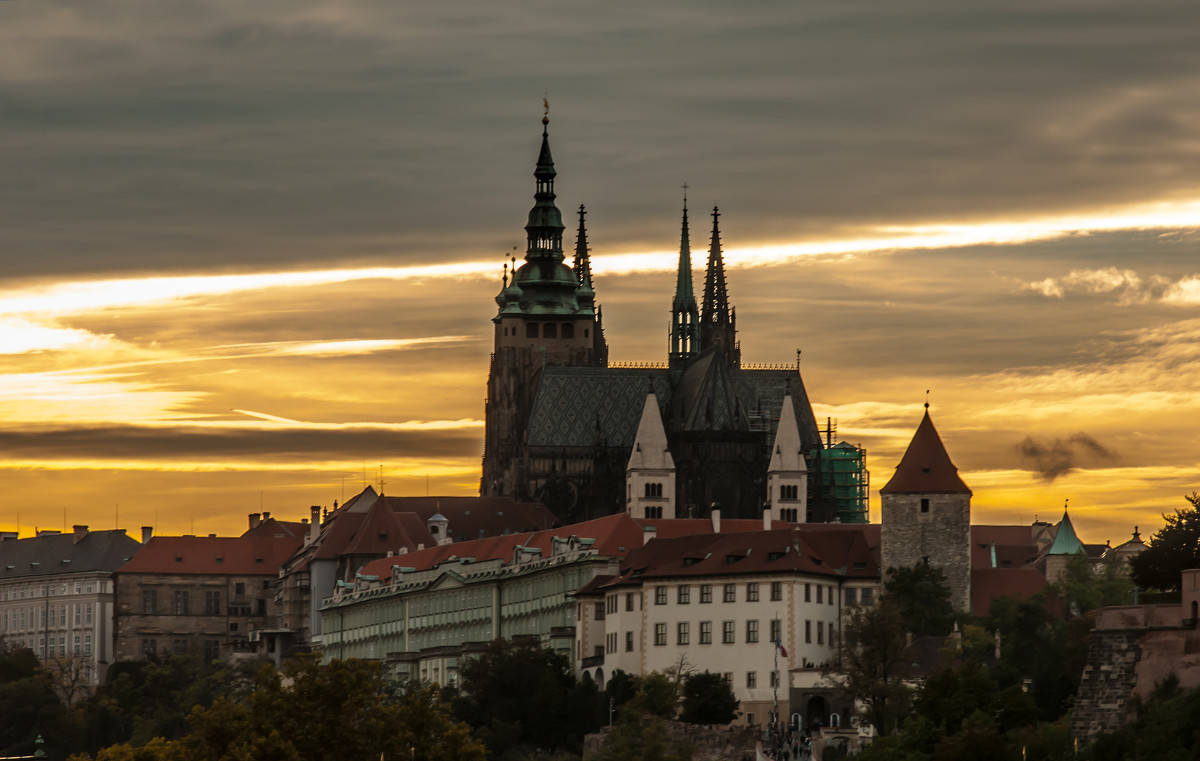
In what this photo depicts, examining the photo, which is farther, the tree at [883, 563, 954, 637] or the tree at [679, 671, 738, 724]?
the tree at [883, 563, 954, 637]

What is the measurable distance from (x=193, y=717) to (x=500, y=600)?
7081 centimetres

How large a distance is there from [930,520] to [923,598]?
760 centimetres

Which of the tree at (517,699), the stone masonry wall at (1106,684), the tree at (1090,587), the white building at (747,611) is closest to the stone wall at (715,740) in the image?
the white building at (747,611)

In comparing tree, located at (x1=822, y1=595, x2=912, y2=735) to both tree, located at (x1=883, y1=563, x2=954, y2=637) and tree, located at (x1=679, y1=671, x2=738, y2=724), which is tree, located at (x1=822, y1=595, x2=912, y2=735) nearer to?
tree, located at (x1=883, y1=563, x2=954, y2=637)

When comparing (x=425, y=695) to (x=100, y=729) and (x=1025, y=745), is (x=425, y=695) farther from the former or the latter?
(x=100, y=729)

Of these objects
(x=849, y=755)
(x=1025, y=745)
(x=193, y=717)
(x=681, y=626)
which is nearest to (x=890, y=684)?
(x=849, y=755)

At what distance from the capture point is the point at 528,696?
157250mm

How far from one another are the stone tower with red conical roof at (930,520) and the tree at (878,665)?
10.6 meters

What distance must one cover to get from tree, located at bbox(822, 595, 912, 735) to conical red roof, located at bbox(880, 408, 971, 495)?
13.3m

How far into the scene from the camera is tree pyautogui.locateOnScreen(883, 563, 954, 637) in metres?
154

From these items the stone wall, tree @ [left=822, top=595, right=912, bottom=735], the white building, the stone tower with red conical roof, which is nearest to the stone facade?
the stone tower with red conical roof

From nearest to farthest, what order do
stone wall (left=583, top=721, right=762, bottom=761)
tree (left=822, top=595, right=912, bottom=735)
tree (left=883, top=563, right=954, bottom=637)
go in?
tree (left=822, top=595, right=912, bottom=735) → stone wall (left=583, top=721, right=762, bottom=761) → tree (left=883, top=563, right=954, bottom=637)

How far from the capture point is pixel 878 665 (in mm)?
142875

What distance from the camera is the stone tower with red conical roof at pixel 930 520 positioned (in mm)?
161000
